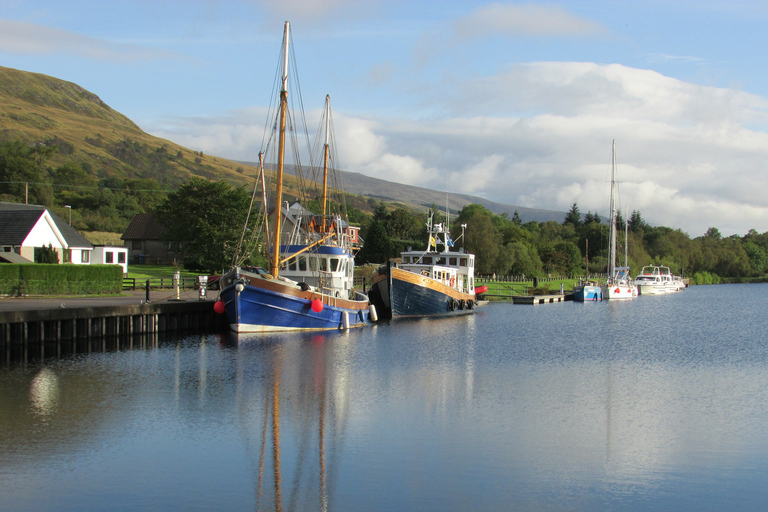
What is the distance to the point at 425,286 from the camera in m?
51.6

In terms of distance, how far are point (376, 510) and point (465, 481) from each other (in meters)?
2.48

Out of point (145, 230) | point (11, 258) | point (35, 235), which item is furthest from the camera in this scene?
point (145, 230)

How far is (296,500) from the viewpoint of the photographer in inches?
556

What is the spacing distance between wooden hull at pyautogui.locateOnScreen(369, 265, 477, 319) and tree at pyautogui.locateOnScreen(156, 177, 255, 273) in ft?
48.9

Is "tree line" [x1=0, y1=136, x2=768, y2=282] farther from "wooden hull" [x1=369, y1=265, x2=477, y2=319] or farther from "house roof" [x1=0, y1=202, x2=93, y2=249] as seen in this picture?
"wooden hull" [x1=369, y1=265, x2=477, y2=319]

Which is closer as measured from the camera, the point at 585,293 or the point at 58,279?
the point at 58,279

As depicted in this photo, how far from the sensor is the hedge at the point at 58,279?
40.5 meters

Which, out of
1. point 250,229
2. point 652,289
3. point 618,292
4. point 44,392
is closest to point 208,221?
point 250,229

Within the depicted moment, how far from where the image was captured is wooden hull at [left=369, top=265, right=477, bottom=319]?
50.0 m

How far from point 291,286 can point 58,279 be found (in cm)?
1470

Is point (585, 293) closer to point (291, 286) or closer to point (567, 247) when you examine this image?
point (567, 247)

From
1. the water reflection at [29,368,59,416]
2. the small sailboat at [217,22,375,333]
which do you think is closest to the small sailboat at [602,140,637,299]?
the small sailboat at [217,22,375,333]

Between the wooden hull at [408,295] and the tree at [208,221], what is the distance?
14.9m

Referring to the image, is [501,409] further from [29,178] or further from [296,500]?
[29,178]
